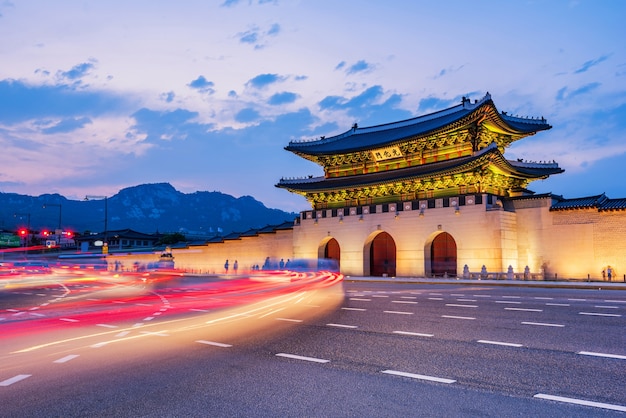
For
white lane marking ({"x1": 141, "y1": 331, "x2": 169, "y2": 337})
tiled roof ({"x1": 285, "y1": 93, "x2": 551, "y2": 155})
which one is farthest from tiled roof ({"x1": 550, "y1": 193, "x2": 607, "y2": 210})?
white lane marking ({"x1": 141, "y1": 331, "x2": 169, "y2": 337})

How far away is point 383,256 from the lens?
44.1m

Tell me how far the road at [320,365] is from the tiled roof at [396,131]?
30115mm

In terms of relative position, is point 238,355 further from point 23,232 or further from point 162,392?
point 23,232

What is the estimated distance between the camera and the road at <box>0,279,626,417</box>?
5598 millimetres

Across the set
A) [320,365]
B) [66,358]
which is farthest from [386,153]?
[66,358]

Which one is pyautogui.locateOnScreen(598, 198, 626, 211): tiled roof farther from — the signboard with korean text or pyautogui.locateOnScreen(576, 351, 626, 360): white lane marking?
pyautogui.locateOnScreen(576, 351, 626, 360): white lane marking

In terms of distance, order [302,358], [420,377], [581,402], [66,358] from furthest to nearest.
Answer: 1. [66,358]
2. [302,358]
3. [420,377]
4. [581,402]

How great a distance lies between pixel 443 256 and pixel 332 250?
1218 centimetres

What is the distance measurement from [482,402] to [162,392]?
3.97m

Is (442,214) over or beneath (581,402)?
over

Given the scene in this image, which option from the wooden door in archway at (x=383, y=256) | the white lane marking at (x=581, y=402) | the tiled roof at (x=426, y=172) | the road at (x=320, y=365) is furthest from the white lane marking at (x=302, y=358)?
→ the wooden door in archway at (x=383, y=256)

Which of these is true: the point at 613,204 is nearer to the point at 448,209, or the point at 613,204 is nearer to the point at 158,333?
the point at 448,209

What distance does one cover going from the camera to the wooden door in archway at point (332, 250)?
47719 millimetres

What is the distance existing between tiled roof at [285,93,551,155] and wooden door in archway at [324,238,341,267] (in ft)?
29.8
